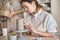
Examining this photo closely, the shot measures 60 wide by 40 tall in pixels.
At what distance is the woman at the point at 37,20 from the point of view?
1.53m

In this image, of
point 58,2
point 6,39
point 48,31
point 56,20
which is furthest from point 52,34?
point 6,39

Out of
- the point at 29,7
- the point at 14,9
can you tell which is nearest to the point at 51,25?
the point at 29,7

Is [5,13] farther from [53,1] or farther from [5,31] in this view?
[53,1]

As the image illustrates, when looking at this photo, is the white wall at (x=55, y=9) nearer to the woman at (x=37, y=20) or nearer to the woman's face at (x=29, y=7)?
the woman at (x=37, y=20)

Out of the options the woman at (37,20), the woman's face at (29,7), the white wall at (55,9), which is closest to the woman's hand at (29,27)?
the woman at (37,20)

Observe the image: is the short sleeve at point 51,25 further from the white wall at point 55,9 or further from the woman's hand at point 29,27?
the woman's hand at point 29,27

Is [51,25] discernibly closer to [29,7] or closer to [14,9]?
[29,7]

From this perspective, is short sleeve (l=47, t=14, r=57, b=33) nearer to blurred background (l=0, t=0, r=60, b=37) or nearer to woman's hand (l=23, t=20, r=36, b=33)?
blurred background (l=0, t=0, r=60, b=37)

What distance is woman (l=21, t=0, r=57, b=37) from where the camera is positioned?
153 cm

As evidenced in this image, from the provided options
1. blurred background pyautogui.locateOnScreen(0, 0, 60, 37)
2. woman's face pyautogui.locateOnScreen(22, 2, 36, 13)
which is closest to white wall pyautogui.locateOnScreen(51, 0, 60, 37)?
blurred background pyautogui.locateOnScreen(0, 0, 60, 37)

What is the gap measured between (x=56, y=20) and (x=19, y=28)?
426 millimetres

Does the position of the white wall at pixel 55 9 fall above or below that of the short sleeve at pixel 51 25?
above

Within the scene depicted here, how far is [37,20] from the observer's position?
5.09ft

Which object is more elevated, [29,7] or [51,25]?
[29,7]
